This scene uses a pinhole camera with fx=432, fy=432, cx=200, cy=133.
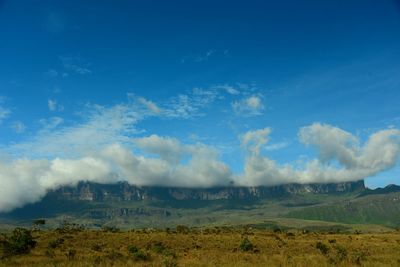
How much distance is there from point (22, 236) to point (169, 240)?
66.9 ft

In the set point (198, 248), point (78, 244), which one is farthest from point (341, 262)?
point (78, 244)

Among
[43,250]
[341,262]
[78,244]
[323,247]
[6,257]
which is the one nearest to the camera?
[341,262]

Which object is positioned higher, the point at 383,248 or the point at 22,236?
the point at 22,236

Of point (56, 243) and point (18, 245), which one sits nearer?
point (18, 245)

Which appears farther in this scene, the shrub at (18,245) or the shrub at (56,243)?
the shrub at (56,243)

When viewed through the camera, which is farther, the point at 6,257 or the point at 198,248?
the point at 198,248

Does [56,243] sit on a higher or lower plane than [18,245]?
lower

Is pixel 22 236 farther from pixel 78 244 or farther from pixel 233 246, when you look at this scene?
pixel 233 246

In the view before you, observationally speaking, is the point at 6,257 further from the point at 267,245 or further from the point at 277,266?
the point at 267,245

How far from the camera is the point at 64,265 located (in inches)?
1272

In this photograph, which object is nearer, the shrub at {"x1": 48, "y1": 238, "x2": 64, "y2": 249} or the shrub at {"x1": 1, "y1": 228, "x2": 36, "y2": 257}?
the shrub at {"x1": 1, "y1": 228, "x2": 36, "y2": 257}

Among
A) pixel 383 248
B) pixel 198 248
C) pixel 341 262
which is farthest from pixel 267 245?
pixel 341 262

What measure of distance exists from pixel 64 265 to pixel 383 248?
42425 mm

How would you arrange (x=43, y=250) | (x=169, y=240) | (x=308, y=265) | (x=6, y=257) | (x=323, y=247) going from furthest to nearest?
(x=169, y=240) → (x=323, y=247) → (x=43, y=250) → (x=6, y=257) → (x=308, y=265)
